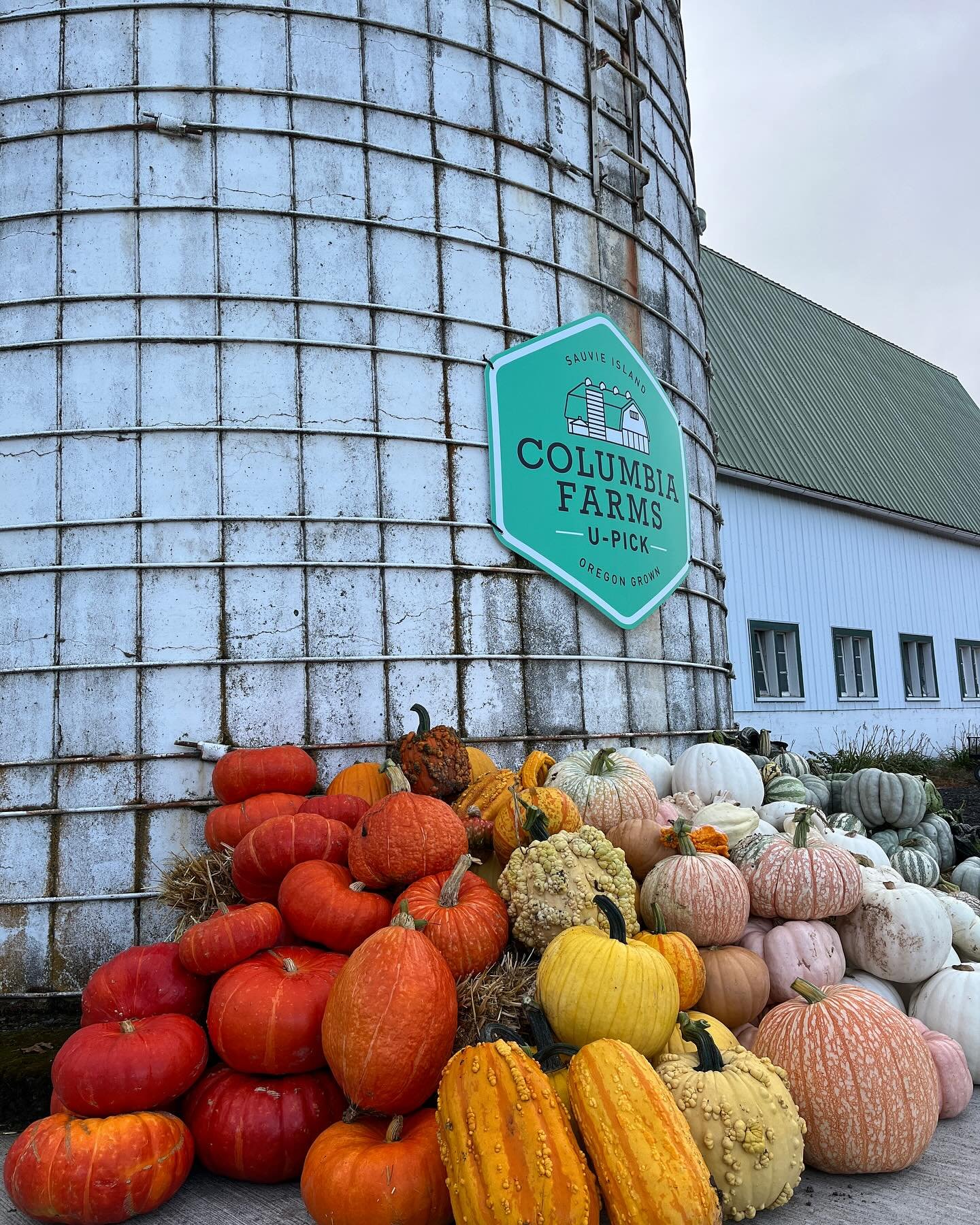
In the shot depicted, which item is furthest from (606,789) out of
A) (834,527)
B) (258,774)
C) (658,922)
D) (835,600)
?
(834,527)

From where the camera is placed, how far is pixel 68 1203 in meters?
2.81

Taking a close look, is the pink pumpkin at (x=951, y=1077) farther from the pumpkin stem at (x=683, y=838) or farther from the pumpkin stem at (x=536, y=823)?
the pumpkin stem at (x=536, y=823)

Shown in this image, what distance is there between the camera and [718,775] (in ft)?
17.7

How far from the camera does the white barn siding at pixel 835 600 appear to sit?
15664 mm

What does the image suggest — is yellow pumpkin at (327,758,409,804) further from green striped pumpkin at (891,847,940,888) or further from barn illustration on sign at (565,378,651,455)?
green striped pumpkin at (891,847,940,888)

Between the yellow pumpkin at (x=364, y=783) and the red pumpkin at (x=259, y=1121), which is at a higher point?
the yellow pumpkin at (x=364, y=783)

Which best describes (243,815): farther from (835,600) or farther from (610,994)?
(835,600)

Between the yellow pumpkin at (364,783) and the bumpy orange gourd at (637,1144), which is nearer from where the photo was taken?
the bumpy orange gourd at (637,1144)

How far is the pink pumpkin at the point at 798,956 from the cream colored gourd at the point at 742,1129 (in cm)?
95

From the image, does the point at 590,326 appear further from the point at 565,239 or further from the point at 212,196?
the point at 212,196

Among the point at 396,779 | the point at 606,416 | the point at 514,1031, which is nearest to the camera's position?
the point at 514,1031

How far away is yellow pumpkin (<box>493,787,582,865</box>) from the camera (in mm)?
3789

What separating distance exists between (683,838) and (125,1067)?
2.16 meters

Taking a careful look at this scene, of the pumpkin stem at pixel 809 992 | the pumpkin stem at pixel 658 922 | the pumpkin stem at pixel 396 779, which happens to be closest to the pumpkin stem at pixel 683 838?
the pumpkin stem at pixel 658 922
